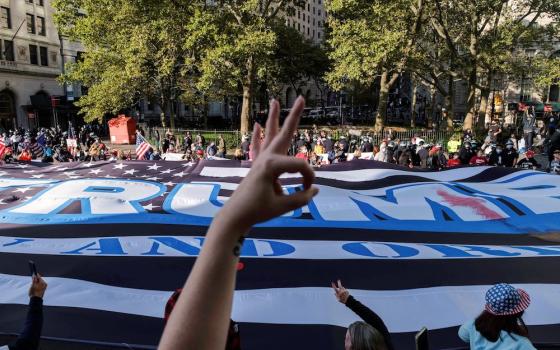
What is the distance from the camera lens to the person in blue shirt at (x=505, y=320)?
2.84 m

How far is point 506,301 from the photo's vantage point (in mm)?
2852

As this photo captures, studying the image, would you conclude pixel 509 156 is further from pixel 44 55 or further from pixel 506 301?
pixel 44 55

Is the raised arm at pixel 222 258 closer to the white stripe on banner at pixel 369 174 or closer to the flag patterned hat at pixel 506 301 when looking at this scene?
the flag patterned hat at pixel 506 301

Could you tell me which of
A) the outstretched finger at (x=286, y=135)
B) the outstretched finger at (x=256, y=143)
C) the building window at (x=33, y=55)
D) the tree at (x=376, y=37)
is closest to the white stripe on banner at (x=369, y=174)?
the outstretched finger at (x=256, y=143)

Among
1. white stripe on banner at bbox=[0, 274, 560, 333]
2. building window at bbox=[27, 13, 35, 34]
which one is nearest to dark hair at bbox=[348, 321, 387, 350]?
white stripe on banner at bbox=[0, 274, 560, 333]

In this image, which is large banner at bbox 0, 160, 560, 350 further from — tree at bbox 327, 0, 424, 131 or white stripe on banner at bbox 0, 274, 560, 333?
tree at bbox 327, 0, 424, 131

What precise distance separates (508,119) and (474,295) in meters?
55.6

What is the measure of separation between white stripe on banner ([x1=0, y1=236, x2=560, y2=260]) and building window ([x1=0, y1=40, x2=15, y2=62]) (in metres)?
42.6

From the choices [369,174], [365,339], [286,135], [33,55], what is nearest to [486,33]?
[369,174]

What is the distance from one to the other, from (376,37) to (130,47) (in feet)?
42.5

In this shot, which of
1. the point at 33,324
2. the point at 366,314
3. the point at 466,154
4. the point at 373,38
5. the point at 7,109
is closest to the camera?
the point at 33,324

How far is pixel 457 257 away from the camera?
5.43 m

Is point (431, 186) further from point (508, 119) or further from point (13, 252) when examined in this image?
point (508, 119)

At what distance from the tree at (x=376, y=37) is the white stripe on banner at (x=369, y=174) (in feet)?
36.9
